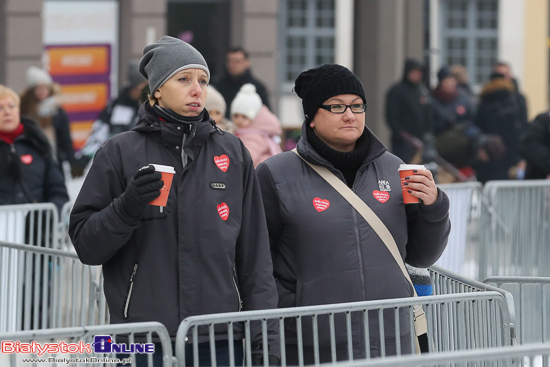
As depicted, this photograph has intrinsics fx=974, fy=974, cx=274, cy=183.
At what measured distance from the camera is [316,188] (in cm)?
417

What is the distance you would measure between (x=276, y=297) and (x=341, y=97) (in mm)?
923

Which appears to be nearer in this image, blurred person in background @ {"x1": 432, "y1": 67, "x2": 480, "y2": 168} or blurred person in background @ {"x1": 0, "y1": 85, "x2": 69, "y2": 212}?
blurred person in background @ {"x1": 0, "y1": 85, "x2": 69, "y2": 212}

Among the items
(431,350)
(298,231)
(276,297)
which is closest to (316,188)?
(298,231)

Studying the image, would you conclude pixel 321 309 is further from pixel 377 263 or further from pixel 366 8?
pixel 366 8

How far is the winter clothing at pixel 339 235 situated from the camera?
4.05 meters

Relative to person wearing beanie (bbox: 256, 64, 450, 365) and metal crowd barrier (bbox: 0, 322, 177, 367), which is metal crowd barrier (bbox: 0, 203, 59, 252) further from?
metal crowd barrier (bbox: 0, 322, 177, 367)

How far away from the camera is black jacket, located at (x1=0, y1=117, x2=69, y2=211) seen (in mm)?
6859

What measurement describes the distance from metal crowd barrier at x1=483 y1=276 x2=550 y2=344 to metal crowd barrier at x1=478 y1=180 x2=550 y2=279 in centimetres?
58

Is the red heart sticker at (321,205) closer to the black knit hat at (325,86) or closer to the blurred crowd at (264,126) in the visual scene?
the black knit hat at (325,86)

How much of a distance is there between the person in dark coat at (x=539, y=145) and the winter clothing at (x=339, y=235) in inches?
198

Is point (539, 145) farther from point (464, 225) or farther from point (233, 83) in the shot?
point (233, 83)

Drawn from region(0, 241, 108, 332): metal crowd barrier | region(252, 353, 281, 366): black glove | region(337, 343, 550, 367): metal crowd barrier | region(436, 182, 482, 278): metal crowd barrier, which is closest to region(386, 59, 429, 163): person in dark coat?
region(436, 182, 482, 278): metal crowd barrier

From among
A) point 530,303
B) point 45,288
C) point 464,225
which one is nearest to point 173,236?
point 45,288

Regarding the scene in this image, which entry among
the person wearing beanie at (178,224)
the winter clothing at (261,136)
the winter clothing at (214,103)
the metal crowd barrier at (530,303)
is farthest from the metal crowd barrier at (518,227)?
the person wearing beanie at (178,224)
